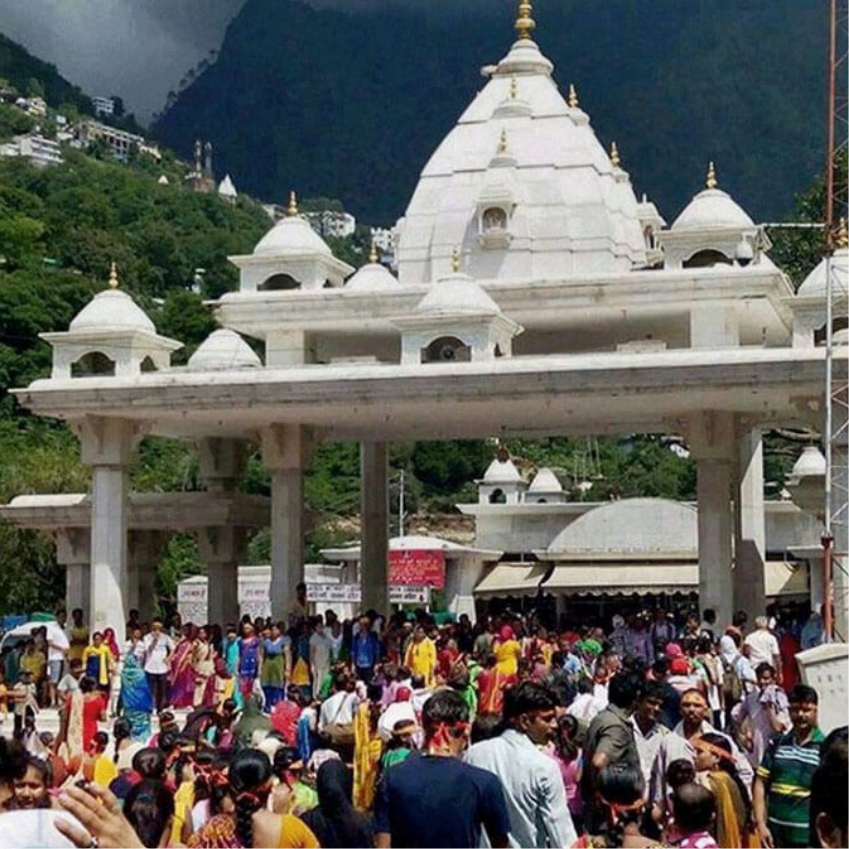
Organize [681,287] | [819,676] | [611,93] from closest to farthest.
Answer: [819,676] → [681,287] → [611,93]

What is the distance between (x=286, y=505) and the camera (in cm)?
2441

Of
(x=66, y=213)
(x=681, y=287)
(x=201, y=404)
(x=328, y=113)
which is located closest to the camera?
(x=201, y=404)

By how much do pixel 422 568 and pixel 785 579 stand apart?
29.0 ft

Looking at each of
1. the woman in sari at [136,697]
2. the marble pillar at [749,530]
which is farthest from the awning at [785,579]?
the woman in sari at [136,697]

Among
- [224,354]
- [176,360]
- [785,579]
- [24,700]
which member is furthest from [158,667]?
[176,360]

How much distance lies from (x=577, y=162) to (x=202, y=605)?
706 inches

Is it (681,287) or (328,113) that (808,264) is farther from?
(328,113)

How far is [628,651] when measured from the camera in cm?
1939

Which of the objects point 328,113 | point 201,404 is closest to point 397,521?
point 201,404

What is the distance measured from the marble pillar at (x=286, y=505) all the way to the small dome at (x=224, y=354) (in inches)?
58.0

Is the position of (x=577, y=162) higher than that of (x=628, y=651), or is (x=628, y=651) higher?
(x=577, y=162)

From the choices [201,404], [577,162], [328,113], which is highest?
[328,113]

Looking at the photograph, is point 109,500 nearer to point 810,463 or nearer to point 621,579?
point 810,463

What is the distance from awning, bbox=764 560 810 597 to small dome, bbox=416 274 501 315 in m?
18.9
